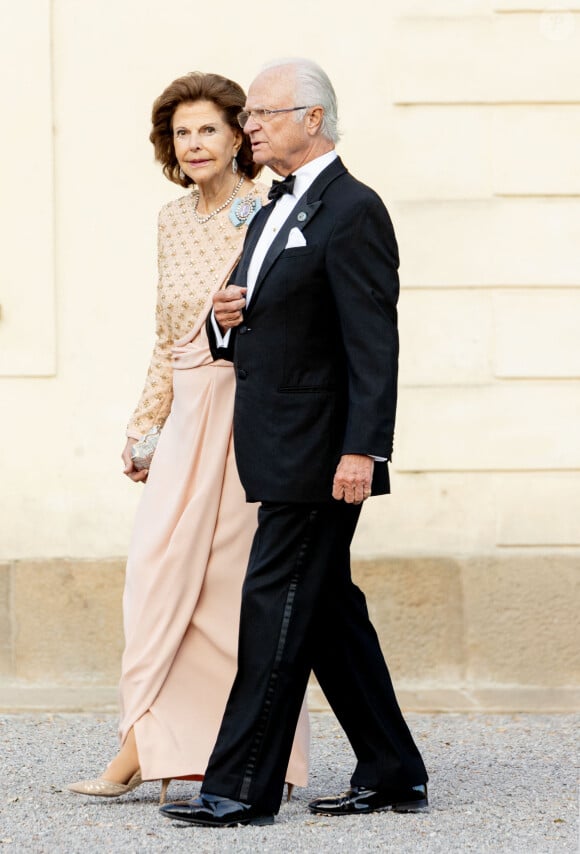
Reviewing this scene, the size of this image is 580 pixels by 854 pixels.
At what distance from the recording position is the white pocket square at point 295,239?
412 cm

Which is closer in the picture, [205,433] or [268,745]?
[268,745]

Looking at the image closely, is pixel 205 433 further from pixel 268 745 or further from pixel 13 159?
pixel 13 159

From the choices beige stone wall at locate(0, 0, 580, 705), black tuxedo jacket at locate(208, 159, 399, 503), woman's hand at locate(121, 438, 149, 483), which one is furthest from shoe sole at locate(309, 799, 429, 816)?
beige stone wall at locate(0, 0, 580, 705)

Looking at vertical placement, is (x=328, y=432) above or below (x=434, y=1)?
below

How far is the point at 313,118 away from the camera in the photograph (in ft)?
13.8

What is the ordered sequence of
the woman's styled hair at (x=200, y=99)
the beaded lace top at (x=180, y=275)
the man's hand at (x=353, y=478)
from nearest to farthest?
the man's hand at (x=353, y=478)
the beaded lace top at (x=180, y=275)
the woman's styled hair at (x=200, y=99)

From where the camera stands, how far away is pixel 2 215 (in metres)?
6.53

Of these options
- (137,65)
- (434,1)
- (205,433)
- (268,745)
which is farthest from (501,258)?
(268,745)

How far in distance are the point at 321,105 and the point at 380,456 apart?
89 centimetres

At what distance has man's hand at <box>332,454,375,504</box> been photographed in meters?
Result: 4.01

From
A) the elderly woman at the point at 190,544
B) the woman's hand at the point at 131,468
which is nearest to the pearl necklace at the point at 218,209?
the elderly woman at the point at 190,544

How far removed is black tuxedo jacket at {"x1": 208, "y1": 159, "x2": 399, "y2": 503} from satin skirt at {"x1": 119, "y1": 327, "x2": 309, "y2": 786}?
13.9 inches

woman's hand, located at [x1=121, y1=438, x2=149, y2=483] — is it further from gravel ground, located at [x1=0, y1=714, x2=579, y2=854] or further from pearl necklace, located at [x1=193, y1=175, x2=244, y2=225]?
gravel ground, located at [x1=0, y1=714, x2=579, y2=854]

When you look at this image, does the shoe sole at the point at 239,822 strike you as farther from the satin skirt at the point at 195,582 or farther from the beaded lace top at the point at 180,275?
the beaded lace top at the point at 180,275
